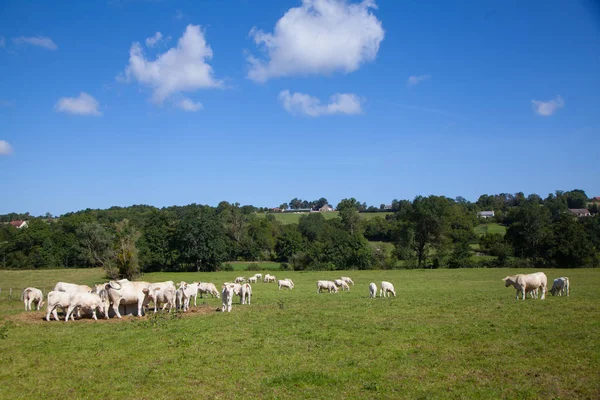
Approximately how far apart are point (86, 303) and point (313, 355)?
12901 mm

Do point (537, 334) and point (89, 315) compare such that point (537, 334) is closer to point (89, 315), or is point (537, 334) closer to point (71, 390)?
point (71, 390)

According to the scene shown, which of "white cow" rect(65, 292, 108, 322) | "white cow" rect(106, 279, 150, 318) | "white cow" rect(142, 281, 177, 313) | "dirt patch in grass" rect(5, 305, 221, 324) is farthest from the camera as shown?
"white cow" rect(142, 281, 177, 313)

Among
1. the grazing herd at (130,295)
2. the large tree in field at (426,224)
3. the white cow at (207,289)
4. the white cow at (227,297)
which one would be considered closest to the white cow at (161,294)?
the grazing herd at (130,295)

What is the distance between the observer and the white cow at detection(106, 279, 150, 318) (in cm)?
2198

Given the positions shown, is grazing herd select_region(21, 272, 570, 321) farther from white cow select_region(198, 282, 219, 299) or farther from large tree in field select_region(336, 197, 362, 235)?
large tree in field select_region(336, 197, 362, 235)

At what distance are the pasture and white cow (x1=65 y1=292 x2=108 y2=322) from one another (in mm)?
935

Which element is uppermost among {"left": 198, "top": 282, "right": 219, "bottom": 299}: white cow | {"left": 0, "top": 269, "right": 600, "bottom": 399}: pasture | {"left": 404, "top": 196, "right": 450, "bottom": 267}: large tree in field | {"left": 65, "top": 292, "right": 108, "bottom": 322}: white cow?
{"left": 404, "top": 196, "right": 450, "bottom": 267}: large tree in field

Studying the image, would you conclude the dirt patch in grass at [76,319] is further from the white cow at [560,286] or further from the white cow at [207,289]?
the white cow at [560,286]

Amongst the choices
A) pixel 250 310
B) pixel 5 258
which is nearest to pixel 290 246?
pixel 5 258

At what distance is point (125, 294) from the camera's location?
73.1ft

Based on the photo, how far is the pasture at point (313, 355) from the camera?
10.6m

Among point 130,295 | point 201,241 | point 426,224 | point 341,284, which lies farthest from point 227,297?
point 426,224

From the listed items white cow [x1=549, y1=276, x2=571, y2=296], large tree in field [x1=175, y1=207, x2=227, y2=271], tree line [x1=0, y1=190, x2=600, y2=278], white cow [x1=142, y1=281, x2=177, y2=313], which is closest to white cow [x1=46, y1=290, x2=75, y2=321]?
white cow [x1=142, y1=281, x2=177, y2=313]

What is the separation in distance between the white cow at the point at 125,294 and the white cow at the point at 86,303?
682 mm
